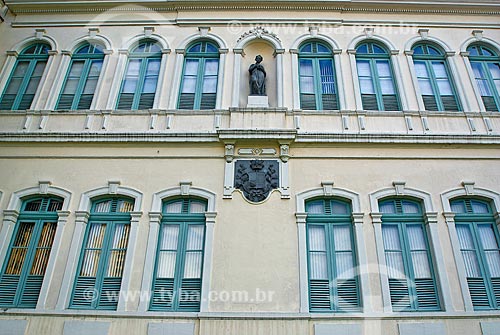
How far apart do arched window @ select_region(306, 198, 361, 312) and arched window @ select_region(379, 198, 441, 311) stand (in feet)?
2.44

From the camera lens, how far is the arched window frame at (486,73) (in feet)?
35.1

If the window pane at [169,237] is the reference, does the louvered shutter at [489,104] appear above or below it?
above

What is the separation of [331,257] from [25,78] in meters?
9.17

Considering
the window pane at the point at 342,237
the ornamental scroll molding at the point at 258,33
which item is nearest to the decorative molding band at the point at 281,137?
the window pane at the point at 342,237

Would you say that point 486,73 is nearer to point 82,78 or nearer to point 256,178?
point 256,178

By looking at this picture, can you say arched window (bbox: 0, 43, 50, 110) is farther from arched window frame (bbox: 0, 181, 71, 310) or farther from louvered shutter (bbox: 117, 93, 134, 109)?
arched window frame (bbox: 0, 181, 71, 310)

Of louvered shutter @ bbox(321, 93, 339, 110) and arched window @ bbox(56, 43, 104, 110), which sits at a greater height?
arched window @ bbox(56, 43, 104, 110)

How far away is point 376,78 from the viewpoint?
11023 mm

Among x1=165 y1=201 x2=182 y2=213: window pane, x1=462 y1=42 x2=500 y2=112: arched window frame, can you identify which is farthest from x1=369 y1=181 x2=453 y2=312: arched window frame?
x1=165 y1=201 x2=182 y2=213: window pane

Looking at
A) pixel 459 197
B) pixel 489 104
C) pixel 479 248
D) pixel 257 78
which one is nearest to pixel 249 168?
pixel 257 78

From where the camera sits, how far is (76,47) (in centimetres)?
1179

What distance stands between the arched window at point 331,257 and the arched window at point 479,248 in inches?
91.0

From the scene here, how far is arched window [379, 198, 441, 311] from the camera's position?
8.38 metres

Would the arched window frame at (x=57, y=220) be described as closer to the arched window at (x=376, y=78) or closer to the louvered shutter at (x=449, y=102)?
the arched window at (x=376, y=78)
